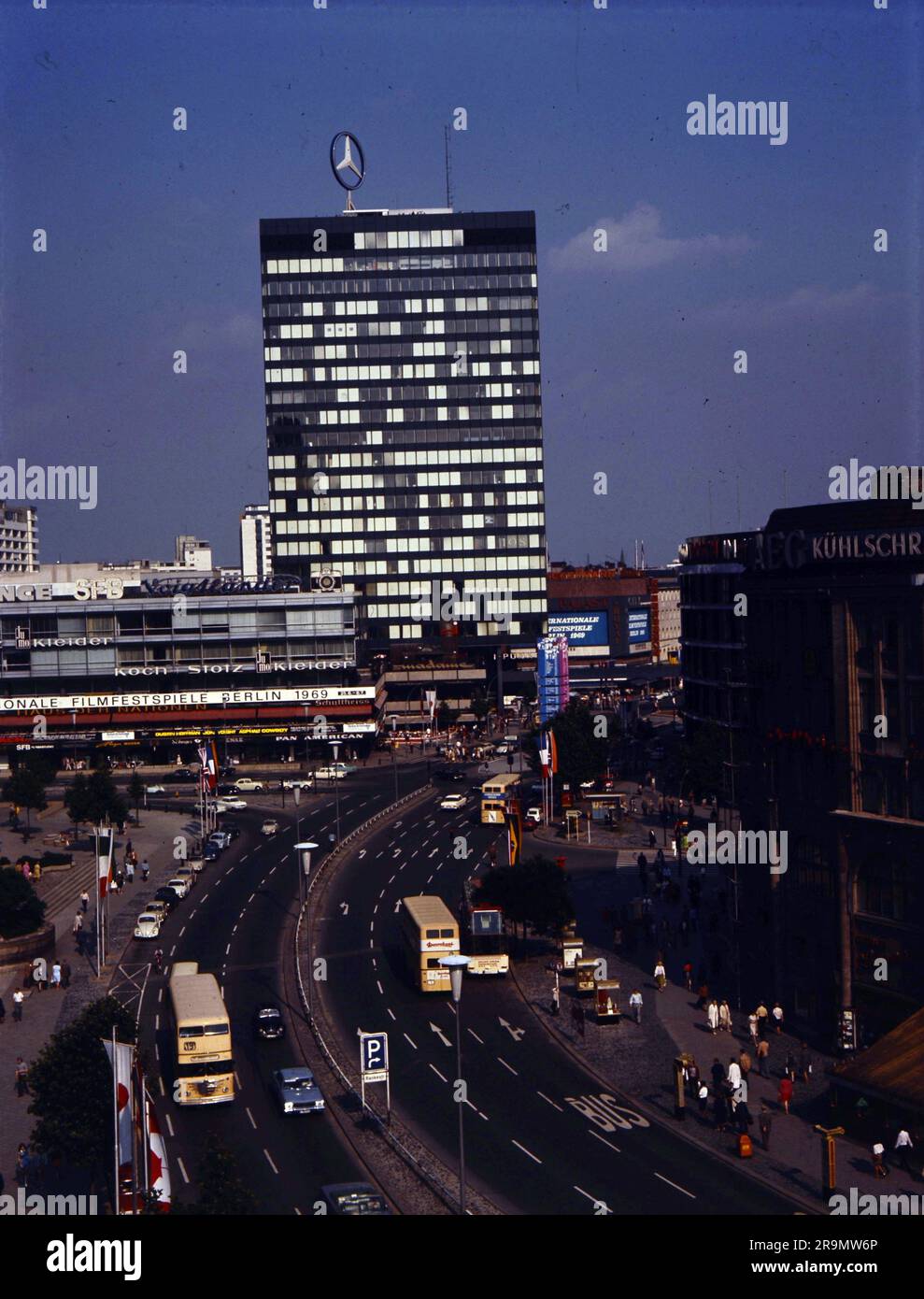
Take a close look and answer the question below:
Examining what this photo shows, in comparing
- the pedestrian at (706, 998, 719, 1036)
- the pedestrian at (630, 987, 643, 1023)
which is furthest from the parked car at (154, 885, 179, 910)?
the pedestrian at (706, 998, 719, 1036)

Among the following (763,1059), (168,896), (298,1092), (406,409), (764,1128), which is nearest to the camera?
(764,1128)

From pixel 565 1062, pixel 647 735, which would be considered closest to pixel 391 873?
pixel 565 1062

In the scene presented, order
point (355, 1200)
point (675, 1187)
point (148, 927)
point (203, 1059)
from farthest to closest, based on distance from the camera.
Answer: point (148, 927) < point (203, 1059) < point (675, 1187) < point (355, 1200)

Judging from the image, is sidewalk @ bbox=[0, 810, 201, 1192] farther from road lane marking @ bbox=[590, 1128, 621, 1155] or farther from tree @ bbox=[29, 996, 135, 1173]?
road lane marking @ bbox=[590, 1128, 621, 1155]

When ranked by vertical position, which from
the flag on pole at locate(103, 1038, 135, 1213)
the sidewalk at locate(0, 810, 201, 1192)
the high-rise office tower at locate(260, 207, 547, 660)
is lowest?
the sidewalk at locate(0, 810, 201, 1192)

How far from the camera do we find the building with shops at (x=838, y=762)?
35156 mm

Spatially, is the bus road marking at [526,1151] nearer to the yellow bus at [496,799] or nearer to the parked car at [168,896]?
the parked car at [168,896]

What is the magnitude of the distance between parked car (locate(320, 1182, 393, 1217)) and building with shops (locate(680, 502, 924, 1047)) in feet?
50.7

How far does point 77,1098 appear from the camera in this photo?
30.4 m

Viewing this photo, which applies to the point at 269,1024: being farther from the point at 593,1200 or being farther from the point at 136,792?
the point at 136,792

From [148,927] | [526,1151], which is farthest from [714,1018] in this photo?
[148,927]

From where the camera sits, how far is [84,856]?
75.1 metres

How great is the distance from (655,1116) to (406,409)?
343 ft

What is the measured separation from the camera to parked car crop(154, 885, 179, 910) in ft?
199
